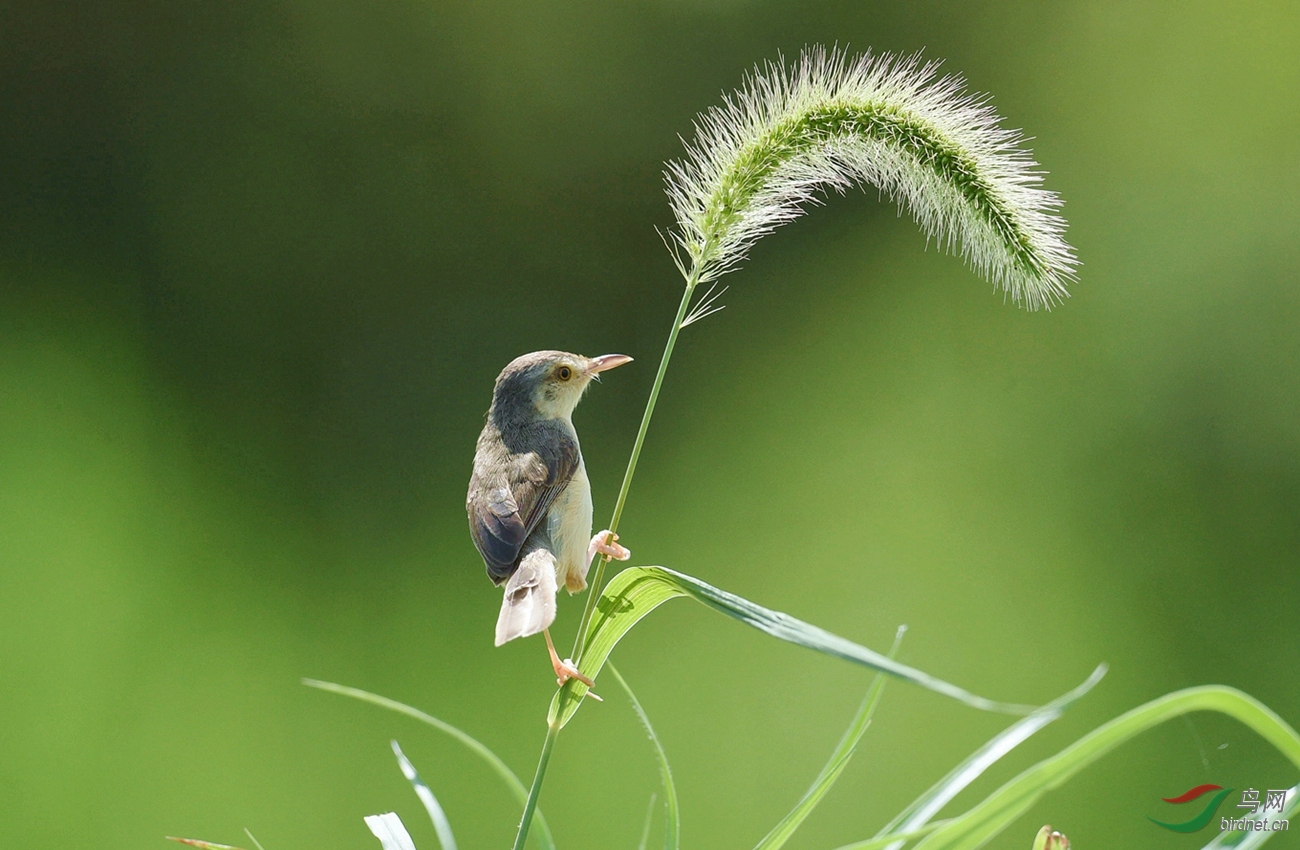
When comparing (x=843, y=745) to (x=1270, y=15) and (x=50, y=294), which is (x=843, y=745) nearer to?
(x=50, y=294)

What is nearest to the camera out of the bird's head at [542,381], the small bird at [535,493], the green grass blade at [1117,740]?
the green grass blade at [1117,740]

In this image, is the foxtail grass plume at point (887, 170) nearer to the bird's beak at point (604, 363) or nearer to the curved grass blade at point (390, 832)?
the bird's beak at point (604, 363)

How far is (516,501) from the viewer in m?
1.10

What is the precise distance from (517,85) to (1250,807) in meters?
2.95

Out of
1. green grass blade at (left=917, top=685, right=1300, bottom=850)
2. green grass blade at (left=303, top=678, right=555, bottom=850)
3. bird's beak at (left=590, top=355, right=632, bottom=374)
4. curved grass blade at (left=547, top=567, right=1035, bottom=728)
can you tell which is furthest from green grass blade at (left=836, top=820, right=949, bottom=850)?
bird's beak at (left=590, top=355, right=632, bottom=374)

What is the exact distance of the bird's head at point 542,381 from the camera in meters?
1.25

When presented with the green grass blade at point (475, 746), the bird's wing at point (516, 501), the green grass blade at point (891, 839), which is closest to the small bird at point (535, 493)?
the bird's wing at point (516, 501)

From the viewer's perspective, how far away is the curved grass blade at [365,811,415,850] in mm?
819

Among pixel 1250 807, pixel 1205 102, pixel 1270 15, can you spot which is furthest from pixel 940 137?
pixel 1270 15

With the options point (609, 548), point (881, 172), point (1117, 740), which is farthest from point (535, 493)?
point (1117, 740)

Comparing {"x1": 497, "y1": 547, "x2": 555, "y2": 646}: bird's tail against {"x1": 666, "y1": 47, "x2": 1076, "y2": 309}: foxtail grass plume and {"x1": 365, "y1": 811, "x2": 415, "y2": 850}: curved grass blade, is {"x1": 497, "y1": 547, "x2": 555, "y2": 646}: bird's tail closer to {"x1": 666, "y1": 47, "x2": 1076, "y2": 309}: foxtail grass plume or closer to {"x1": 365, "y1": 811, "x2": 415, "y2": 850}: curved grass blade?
{"x1": 365, "y1": 811, "x2": 415, "y2": 850}: curved grass blade

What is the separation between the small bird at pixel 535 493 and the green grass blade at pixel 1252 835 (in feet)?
1.79

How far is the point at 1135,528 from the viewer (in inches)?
116

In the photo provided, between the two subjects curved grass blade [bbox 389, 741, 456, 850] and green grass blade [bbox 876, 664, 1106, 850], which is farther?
curved grass blade [bbox 389, 741, 456, 850]
